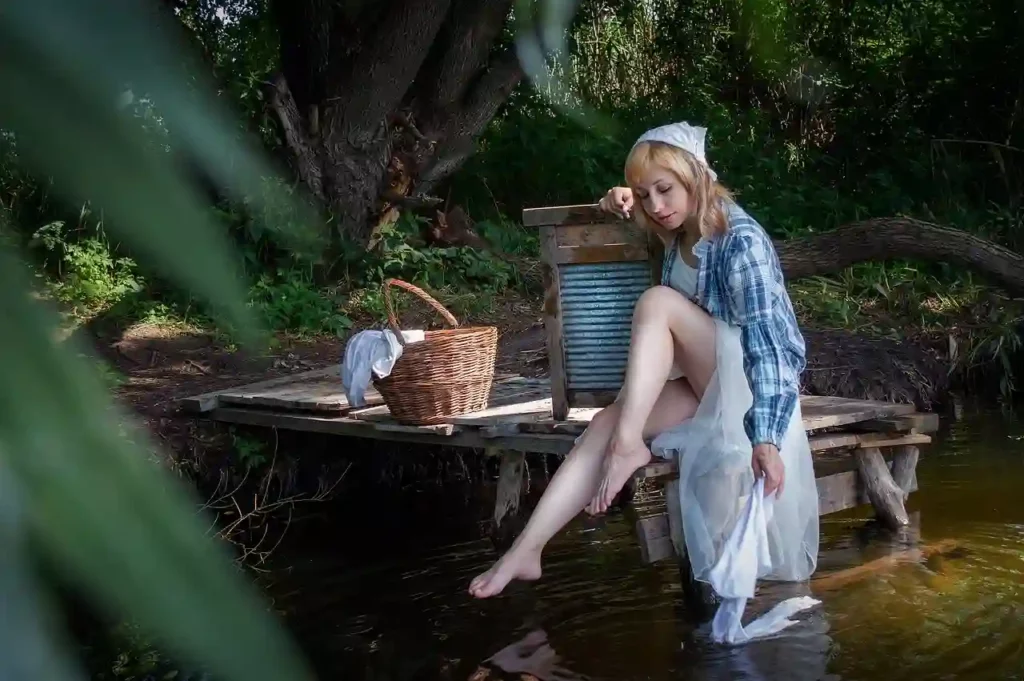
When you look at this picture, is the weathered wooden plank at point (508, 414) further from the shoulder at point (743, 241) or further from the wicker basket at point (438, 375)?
the shoulder at point (743, 241)

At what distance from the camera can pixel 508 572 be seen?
10.6 ft

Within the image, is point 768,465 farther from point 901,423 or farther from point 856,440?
point 901,423

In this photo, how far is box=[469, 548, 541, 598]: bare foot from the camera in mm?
3211

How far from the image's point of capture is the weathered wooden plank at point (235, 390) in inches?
205

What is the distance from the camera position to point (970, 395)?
684 centimetres

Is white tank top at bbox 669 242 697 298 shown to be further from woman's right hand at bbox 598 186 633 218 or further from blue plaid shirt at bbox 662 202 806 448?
woman's right hand at bbox 598 186 633 218

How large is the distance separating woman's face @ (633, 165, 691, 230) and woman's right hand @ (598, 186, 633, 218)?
135 mm

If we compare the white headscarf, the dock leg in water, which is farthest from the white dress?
the dock leg in water

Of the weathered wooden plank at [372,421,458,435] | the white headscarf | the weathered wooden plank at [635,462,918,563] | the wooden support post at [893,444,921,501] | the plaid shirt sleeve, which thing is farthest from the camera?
the wooden support post at [893,444,921,501]

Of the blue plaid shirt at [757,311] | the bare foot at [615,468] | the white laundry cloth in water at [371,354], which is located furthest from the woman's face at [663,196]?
the white laundry cloth in water at [371,354]

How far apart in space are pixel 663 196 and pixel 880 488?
1.55 m

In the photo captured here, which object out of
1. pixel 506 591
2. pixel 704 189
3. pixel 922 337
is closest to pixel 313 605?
pixel 506 591

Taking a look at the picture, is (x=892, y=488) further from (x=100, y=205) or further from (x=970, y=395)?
(x=100, y=205)

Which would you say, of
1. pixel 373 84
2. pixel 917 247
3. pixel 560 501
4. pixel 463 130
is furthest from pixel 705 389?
pixel 463 130
